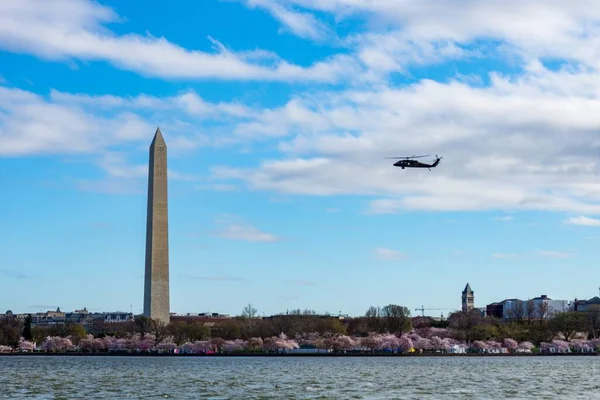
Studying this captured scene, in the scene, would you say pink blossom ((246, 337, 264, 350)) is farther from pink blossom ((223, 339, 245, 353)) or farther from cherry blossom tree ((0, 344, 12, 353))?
cherry blossom tree ((0, 344, 12, 353))

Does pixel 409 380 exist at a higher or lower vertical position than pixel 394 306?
lower

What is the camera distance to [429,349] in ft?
395

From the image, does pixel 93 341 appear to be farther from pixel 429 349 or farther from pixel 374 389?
pixel 374 389

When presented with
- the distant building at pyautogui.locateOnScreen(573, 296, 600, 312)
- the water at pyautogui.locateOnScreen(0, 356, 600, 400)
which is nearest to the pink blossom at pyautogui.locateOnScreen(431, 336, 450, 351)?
the water at pyautogui.locateOnScreen(0, 356, 600, 400)

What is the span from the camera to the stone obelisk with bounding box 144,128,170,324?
9000cm

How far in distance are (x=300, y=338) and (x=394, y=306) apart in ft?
47.4

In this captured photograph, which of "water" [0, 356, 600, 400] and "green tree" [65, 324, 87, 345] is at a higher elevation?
"green tree" [65, 324, 87, 345]

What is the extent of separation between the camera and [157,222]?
90.2 m

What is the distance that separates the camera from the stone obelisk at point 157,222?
9000 centimetres

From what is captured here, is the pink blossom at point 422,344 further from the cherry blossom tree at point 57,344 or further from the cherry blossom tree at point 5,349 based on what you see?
the cherry blossom tree at point 5,349

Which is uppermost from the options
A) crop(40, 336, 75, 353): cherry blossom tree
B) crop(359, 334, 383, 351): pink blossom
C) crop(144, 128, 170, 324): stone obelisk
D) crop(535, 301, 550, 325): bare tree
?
crop(144, 128, 170, 324): stone obelisk

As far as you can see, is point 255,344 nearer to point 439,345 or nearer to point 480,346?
point 439,345

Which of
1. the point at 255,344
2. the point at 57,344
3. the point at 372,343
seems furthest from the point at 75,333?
the point at 372,343

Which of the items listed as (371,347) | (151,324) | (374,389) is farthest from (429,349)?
(374,389)
